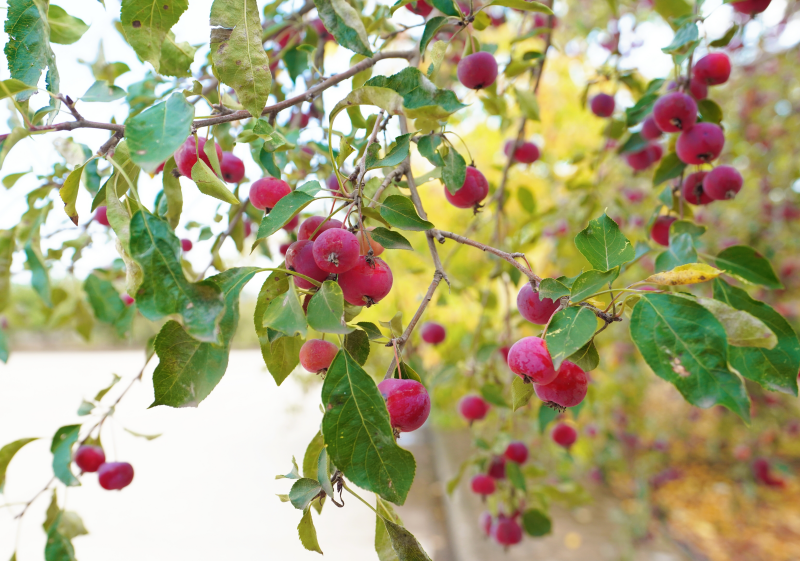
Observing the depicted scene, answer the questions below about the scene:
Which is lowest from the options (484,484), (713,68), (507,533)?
(507,533)

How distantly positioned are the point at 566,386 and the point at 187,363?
41 cm

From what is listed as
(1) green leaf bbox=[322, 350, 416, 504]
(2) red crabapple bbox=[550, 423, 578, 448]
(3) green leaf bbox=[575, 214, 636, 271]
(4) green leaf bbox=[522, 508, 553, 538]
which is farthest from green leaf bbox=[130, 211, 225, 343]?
(2) red crabapple bbox=[550, 423, 578, 448]

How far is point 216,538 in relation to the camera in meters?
2.32

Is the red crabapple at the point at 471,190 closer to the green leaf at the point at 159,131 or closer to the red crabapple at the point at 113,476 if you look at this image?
the green leaf at the point at 159,131

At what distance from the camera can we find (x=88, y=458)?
40.3 inches

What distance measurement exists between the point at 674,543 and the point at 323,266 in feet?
10.3

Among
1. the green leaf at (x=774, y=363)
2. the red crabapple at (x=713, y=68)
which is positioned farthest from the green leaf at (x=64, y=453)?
the red crabapple at (x=713, y=68)

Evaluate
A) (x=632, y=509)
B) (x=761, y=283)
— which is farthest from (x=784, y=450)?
(x=761, y=283)

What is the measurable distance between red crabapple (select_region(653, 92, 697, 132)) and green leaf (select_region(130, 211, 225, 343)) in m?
0.86

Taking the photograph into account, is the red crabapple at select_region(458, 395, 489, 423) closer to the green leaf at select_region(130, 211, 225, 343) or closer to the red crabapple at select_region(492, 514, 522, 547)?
the red crabapple at select_region(492, 514, 522, 547)

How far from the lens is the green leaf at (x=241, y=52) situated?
0.56 meters

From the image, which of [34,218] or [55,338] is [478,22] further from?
[55,338]

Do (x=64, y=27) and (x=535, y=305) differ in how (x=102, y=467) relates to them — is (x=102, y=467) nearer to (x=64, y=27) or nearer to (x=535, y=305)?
(x=64, y=27)

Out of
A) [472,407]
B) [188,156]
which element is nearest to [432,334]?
[472,407]
